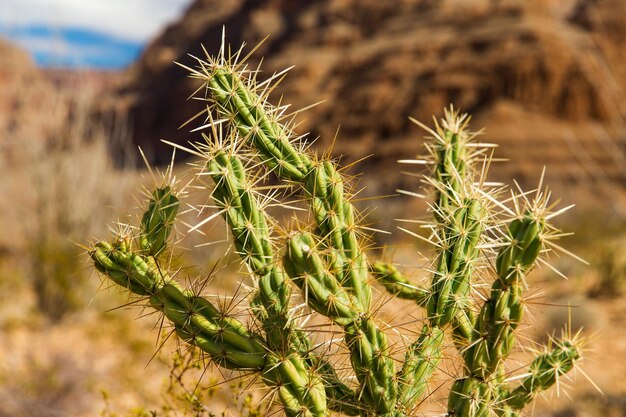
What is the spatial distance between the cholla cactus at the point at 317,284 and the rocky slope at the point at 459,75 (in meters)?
25.1

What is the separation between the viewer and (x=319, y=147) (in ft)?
116

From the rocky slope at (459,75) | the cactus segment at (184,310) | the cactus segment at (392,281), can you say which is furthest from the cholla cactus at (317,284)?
the rocky slope at (459,75)

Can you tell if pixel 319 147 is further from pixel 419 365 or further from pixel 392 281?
pixel 419 365

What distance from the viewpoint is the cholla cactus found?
197 centimetres

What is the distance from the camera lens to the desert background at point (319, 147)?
6.29 m

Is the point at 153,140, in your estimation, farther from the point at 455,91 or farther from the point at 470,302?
the point at 470,302

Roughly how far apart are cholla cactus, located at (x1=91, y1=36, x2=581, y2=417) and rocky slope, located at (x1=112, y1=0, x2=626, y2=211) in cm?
2505

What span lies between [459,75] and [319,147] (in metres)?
8.43

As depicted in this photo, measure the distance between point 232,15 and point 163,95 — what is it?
377 inches

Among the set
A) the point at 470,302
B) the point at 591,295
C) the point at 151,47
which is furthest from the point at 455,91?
the point at 151,47

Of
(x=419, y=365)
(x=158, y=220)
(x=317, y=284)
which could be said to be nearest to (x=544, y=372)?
(x=419, y=365)

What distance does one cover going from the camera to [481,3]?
38719 millimetres

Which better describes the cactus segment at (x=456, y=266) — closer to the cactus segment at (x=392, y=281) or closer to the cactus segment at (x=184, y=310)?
the cactus segment at (x=392, y=281)

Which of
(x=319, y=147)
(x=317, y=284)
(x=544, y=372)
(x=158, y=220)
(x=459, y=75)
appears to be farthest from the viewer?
(x=319, y=147)
